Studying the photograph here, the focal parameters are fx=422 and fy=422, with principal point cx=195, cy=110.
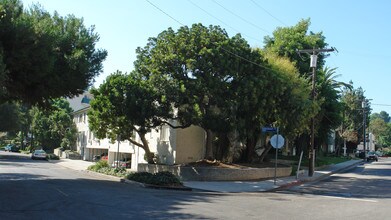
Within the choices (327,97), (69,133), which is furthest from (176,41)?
(69,133)

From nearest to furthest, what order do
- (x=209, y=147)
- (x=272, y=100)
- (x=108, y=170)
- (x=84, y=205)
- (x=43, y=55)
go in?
(x=84, y=205), (x=43, y=55), (x=272, y=100), (x=209, y=147), (x=108, y=170)

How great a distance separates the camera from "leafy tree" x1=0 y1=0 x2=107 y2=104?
679 inches

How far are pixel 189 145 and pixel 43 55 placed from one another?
660 inches

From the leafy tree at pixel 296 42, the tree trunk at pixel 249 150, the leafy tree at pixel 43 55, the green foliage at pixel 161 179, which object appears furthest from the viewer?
the leafy tree at pixel 296 42

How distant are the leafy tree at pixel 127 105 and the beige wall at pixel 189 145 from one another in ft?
19.3

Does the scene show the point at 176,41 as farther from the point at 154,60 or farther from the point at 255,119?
the point at 255,119

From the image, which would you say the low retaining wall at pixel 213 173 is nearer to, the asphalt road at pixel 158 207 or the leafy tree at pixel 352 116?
the asphalt road at pixel 158 207

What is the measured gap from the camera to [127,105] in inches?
951

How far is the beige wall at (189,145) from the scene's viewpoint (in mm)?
31938

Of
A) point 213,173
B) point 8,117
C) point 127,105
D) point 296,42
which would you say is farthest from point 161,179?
point 8,117

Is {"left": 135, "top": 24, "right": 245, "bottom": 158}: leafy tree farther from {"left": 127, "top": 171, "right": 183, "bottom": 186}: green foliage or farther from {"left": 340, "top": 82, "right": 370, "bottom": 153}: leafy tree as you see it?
{"left": 340, "top": 82, "right": 370, "bottom": 153}: leafy tree

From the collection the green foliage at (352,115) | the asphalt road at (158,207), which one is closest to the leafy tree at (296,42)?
the asphalt road at (158,207)

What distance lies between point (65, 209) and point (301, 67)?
3250 centimetres

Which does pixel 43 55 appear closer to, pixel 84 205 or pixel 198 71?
pixel 84 205
